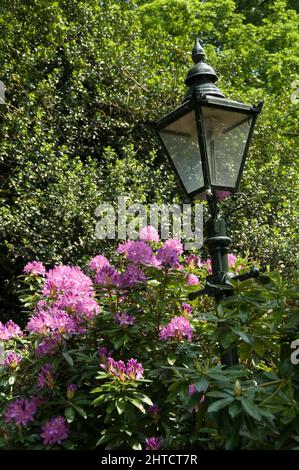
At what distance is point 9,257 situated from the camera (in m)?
6.55

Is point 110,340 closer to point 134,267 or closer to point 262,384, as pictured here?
point 134,267

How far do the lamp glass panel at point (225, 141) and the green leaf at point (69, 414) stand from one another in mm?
1277

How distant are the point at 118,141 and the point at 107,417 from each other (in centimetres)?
570

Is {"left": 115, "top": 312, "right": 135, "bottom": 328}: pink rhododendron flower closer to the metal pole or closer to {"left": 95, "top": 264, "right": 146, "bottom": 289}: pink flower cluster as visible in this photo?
{"left": 95, "top": 264, "right": 146, "bottom": 289}: pink flower cluster

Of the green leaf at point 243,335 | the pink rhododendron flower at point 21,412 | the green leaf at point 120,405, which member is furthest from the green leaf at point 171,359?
the pink rhododendron flower at point 21,412

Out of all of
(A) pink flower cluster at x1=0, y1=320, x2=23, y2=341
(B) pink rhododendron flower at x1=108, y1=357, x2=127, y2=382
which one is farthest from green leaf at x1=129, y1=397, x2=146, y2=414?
(A) pink flower cluster at x1=0, y1=320, x2=23, y2=341

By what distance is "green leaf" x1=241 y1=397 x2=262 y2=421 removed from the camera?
2040mm

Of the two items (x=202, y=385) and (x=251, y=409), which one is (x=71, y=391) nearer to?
(x=202, y=385)

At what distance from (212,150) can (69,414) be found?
1439 mm

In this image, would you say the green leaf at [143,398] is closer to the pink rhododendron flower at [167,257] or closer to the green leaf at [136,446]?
the green leaf at [136,446]

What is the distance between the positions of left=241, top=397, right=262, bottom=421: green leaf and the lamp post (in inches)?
23.9

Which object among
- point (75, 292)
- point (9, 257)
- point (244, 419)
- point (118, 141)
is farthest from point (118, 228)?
point (244, 419)

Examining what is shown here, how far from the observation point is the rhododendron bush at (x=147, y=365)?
235 centimetres
